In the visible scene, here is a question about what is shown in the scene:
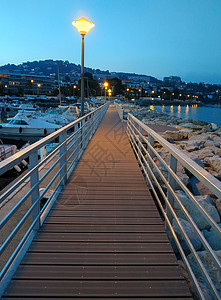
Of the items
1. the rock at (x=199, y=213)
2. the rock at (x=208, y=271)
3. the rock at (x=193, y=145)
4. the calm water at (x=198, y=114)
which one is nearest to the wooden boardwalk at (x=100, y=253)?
the rock at (x=208, y=271)

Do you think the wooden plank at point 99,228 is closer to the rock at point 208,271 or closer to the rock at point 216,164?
the rock at point 208,271

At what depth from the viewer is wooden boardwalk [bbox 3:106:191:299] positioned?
2322 mm

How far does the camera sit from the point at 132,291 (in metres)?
2.31

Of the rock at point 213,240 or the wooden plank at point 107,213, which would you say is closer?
the wooden plank at point 107,213

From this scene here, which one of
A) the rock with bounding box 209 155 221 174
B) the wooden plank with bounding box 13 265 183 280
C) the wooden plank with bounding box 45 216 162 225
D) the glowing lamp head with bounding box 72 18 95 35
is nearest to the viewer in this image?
the wooden plank with bounding box 13 265 183 280

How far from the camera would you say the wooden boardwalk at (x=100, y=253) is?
7.62 feet

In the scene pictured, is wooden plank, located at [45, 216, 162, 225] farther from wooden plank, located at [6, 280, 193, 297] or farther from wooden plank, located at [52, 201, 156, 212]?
wooden plank, located at [6, 280, 193, 297]

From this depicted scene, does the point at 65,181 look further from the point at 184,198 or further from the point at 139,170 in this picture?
the point at 184,198

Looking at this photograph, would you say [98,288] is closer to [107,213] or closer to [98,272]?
[98,272]

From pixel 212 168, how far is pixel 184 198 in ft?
11.1

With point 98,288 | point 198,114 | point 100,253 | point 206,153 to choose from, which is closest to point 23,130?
point 206,153

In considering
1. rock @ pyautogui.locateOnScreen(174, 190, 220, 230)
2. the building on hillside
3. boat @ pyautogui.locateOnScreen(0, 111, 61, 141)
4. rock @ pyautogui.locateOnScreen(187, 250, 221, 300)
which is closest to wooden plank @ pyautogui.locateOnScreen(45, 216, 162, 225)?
rock @ pyautogui.locateOnScreen(187, 250, 221, 300)

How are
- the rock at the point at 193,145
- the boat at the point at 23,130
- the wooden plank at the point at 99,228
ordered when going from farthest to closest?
the boat at the point at 23,130 → the rock at the point at 193,145 → the wooden plank at the point at 99,228

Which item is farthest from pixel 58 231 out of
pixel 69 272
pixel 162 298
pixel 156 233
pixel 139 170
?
pixel 139 170
